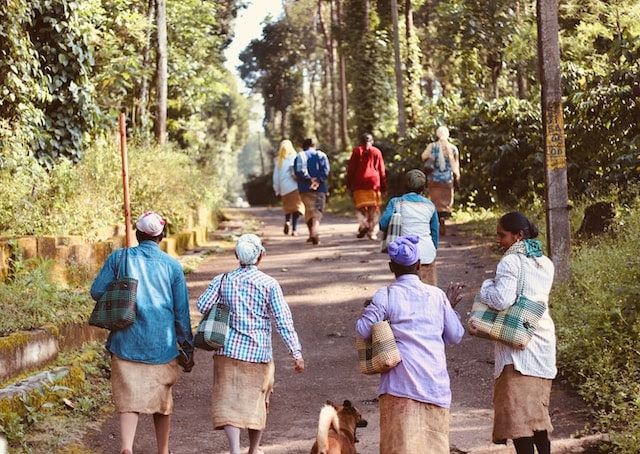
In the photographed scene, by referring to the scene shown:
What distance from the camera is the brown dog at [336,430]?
5293 millimetres

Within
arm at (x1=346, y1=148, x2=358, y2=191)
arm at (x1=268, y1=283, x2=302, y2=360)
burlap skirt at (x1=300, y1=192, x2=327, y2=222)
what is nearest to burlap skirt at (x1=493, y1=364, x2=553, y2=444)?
arm at (x1=268, y1=283, x2=302, y2=360)

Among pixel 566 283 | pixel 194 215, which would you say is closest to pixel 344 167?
pixel 194 215

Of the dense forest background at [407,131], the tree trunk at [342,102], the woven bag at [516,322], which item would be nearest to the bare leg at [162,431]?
the dense forest background at [407,131]

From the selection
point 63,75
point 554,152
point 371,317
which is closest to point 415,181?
point 554,152

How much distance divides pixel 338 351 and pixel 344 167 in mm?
26382

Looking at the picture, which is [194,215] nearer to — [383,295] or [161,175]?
[161,175]

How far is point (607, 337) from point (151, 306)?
13.8 ft

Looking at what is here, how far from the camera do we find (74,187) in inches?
522

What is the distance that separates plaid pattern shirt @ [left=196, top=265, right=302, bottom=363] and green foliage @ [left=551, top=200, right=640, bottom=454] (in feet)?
8.00

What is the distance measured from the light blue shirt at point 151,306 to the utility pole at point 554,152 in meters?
5.33

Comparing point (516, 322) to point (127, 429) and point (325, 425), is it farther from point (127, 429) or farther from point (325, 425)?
point (127, 429)

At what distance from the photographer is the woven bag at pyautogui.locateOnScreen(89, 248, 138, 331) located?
20.7 feet

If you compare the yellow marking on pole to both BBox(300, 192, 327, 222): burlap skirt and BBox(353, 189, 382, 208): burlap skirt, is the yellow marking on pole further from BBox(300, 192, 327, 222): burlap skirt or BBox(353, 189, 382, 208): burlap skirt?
BBox(300, 192, 327, 222): burlap skirt

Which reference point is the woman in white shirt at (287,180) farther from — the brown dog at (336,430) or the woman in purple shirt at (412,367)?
the woman in purple shirt at (412,367)
